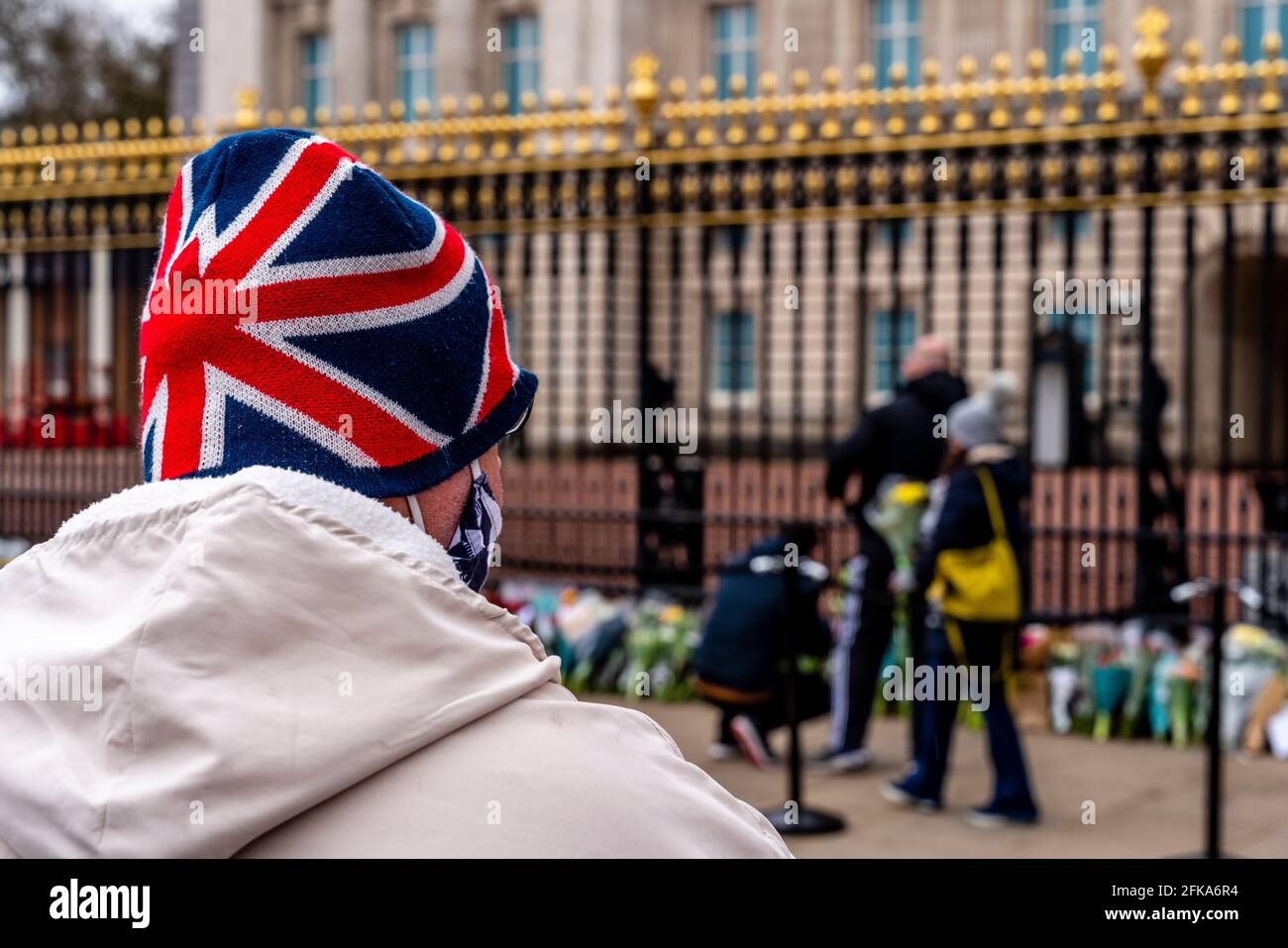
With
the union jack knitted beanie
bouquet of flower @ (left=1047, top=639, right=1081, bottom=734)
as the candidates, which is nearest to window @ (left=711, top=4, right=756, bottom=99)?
bouquet of flower @ (left=1047, top=639, right=1081, bottom=734)

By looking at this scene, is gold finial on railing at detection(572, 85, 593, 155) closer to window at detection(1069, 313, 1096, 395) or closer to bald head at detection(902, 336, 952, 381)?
bald head at detection(902, 336, 952, 381)

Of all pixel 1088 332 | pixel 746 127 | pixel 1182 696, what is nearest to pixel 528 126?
pixel 746 127

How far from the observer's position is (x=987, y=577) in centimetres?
637

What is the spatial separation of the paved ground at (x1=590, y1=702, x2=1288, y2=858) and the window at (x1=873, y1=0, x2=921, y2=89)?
637 inches

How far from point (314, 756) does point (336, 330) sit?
38 cm

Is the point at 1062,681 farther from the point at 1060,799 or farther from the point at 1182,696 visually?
the point at 1060,799

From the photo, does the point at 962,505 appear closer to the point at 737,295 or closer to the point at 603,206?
the point at 737,295

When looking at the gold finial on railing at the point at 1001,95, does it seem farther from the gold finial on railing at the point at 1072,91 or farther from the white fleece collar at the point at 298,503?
the white fleece collar at the point at 298,503

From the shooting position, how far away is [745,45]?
24.2 metres

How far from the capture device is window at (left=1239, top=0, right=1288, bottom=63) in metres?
20.5

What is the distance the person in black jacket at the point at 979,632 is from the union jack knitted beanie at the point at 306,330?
16.7ft

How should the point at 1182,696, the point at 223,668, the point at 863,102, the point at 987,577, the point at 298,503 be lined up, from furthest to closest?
the point at 863,102 < the point at 1182,696 < the point at 987,577 < the point at 298,503 < the point at 223,668

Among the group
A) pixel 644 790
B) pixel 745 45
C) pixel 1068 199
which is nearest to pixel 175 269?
pixel 644 790

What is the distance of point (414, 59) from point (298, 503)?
26240mm
